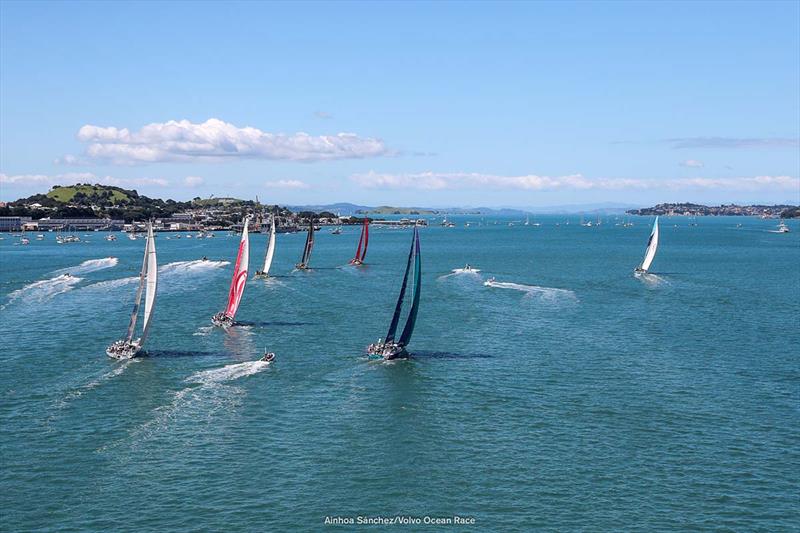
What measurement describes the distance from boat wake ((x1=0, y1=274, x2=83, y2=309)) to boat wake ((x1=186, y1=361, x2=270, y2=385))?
52.0m

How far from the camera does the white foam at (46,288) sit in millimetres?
115812

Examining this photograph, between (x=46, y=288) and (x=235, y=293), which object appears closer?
(x=235, y=293)

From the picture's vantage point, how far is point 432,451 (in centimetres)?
4931

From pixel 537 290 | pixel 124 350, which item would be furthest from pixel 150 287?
pixel 537 290

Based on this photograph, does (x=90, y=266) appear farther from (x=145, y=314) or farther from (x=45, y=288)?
(x=145, y=314)

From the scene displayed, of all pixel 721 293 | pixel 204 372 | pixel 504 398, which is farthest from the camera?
pixel 721 293

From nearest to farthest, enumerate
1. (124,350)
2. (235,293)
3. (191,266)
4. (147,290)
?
1. (124,350)
2. (147,290)
3. (235,293)
4. (191,266)

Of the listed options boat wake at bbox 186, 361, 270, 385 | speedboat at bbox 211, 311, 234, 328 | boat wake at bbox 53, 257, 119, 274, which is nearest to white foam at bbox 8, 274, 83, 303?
boat wake at bbox 53, 257, 119, 274

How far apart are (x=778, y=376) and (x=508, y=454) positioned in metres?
33.2

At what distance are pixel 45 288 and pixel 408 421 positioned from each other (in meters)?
92.3

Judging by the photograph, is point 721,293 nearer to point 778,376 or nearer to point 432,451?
point 778,376

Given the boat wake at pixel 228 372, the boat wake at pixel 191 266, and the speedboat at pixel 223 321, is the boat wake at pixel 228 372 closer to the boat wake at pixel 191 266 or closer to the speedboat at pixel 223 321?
the speedboat at pixel 223 321

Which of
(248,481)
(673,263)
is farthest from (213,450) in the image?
(673,263)

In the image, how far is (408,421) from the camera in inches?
2173
